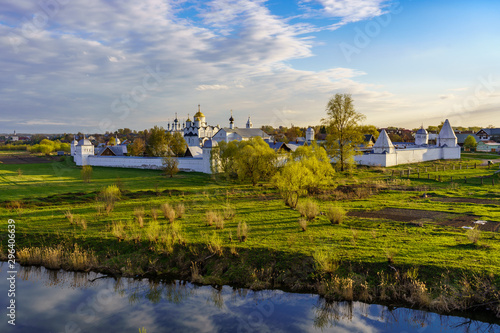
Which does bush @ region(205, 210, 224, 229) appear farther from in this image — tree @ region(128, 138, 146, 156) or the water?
tree @ region(128, 138, 146, 156)

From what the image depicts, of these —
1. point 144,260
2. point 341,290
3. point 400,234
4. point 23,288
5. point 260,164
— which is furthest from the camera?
point 260,164

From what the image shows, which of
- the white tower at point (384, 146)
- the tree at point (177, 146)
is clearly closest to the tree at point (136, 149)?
the tree at point (177, 146)

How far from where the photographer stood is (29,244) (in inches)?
465

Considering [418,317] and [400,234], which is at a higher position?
[400,234]

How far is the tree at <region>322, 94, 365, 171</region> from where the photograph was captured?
3143 cm

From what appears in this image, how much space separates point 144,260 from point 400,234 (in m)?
8.32

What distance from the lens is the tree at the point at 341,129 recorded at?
3143 cm

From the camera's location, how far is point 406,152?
38906 mm

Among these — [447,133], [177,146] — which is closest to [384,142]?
[447,133]

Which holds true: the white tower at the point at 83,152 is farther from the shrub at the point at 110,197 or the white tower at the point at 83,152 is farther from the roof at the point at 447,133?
the roof at the point at 447,133

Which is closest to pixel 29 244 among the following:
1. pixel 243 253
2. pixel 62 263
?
pixel 62 263

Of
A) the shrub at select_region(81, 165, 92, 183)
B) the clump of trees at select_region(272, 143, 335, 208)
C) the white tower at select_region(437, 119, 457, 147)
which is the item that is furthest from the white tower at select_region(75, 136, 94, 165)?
the white tower at select_region(437, 119, 457, 147)

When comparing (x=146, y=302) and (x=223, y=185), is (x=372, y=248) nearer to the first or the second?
(x=146, y=302)

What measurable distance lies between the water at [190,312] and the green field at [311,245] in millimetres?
369
